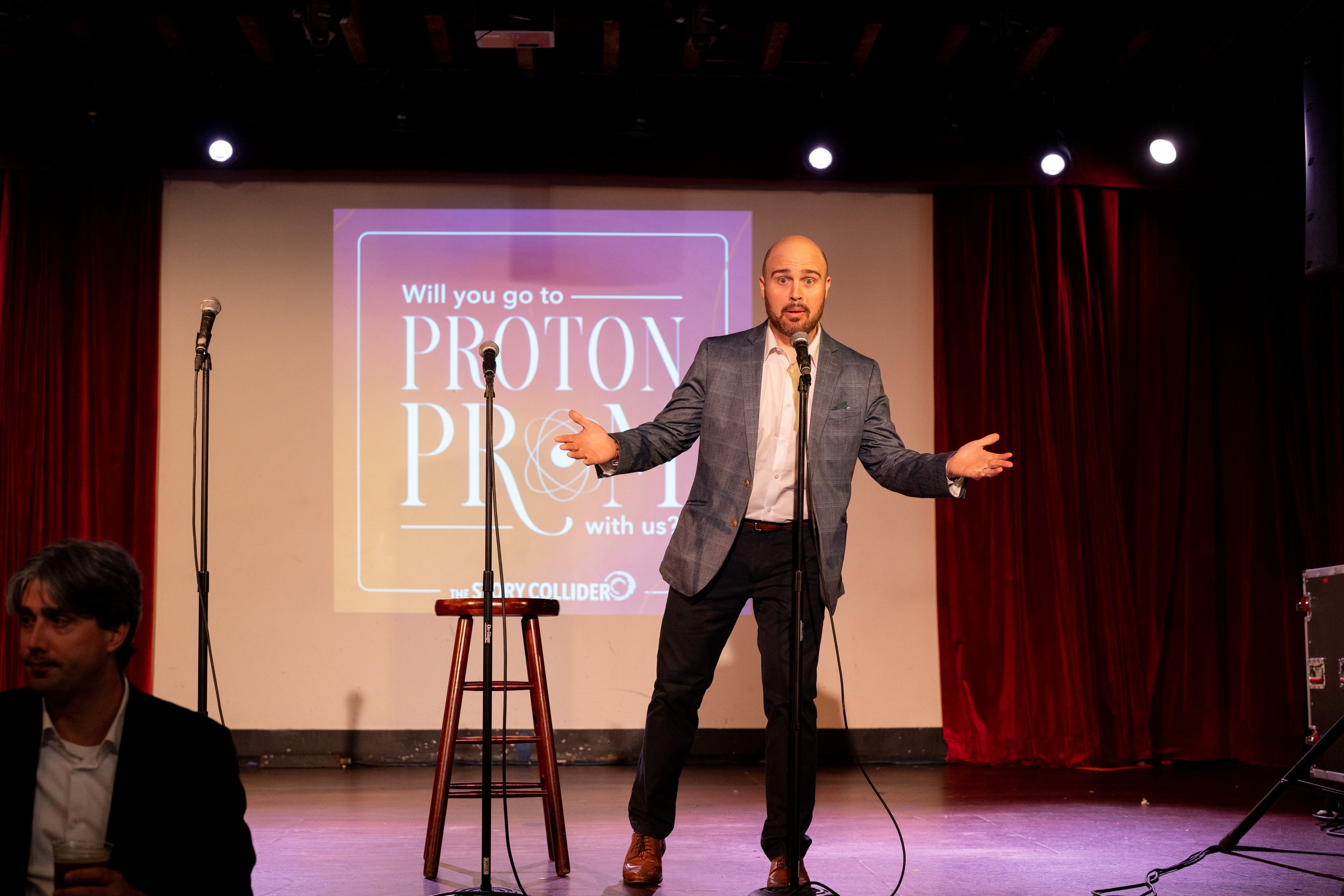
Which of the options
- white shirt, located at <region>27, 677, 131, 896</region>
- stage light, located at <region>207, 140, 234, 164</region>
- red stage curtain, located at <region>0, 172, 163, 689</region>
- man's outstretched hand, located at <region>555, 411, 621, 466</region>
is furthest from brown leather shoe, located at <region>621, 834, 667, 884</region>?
stage light, located at <region>207, 140, 234, 164</region>

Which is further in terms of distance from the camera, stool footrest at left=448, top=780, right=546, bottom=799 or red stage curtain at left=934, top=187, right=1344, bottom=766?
red stage curtain at left=934, top=187, right=1344, bottom=766

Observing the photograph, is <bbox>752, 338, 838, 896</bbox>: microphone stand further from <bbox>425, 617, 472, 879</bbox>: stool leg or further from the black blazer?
the black blazer

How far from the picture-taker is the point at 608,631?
5445 millimetres

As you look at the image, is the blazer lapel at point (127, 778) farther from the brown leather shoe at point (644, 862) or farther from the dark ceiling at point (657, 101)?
the dark ceiling at point (657, 101)

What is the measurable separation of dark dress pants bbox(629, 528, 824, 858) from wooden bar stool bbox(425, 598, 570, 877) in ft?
0.81

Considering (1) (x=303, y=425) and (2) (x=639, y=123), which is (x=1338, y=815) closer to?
(2) (x=639, y=123)

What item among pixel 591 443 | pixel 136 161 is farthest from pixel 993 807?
pixel 136 161

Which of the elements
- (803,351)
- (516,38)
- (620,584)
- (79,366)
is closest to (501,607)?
(803,351)

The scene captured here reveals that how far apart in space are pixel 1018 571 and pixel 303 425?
11.2 ft

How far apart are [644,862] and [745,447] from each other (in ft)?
3.68

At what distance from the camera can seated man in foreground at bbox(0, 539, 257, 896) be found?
1.56 m

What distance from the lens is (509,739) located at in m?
3.32

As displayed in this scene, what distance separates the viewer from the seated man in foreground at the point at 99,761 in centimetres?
156

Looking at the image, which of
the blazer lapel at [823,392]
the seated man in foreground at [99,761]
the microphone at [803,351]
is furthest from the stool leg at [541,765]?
the seated man in foreground at [99,761]
